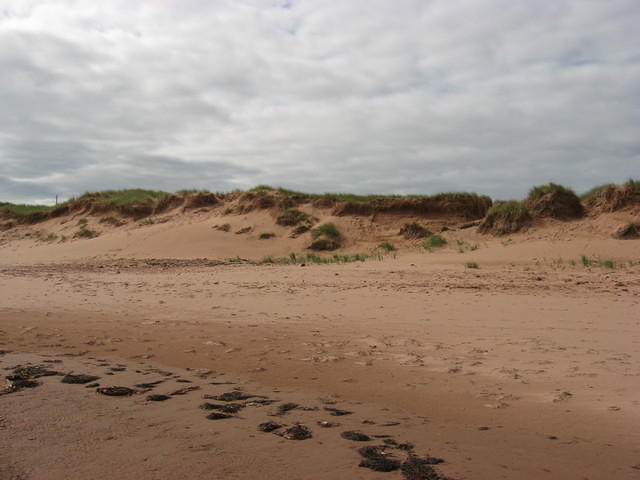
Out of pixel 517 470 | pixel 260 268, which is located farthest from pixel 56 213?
pixel 517 470

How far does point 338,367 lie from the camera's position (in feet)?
15.3

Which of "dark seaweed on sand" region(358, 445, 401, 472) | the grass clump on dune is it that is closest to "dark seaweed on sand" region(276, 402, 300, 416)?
"dark seaweed on sand" region(358, 445, 401, 472)

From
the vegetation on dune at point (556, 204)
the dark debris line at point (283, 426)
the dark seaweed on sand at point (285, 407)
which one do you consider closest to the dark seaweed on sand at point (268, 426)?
the dark debris line at point (283, 426)

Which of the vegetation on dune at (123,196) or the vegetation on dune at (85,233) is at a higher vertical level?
the vegetation on dune at (123,196)

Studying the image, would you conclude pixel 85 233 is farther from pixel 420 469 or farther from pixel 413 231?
pixel 420 469

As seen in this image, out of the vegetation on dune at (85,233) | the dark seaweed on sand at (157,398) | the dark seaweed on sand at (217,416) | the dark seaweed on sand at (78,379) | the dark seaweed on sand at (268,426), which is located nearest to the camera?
the dark seaweed on sand at (268,426)

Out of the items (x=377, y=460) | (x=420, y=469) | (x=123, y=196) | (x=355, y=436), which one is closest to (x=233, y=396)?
(x=355, y=436)

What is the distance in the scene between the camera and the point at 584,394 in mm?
3773

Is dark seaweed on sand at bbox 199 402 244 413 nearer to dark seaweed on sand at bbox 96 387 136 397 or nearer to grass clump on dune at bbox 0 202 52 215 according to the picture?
dark seaweed on sand at bbox 96 387 136 397

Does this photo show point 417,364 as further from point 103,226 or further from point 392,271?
point 103,226

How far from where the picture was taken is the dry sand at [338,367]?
2.69 meters

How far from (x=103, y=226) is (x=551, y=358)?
20757 millimetres

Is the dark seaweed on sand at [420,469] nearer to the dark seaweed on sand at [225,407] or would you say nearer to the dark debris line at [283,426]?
the dark debris line at [283,426]

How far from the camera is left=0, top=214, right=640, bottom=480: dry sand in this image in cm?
269
